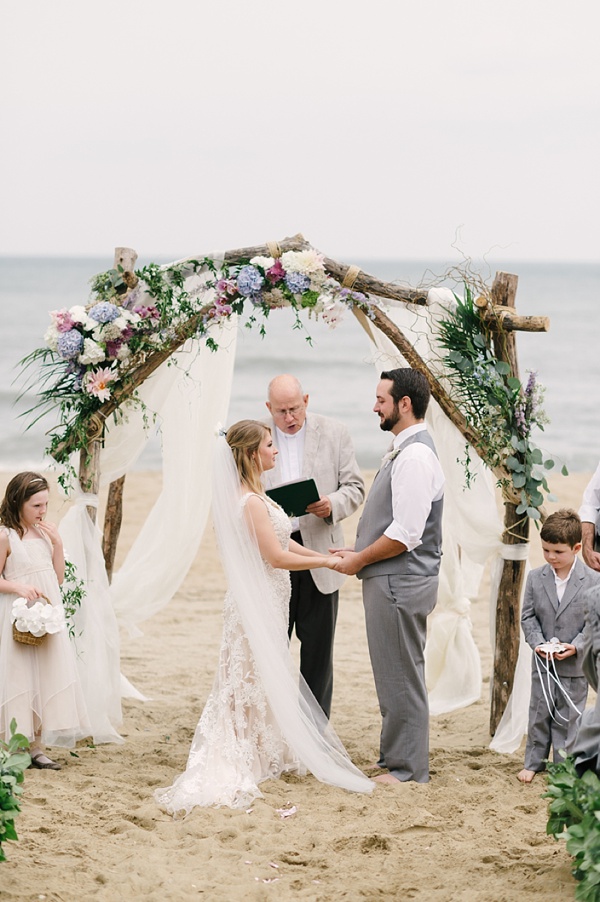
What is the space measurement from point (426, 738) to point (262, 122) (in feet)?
119

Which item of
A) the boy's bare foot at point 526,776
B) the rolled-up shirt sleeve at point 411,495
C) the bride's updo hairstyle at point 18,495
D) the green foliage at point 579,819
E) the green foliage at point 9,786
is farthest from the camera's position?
the bride's updo hairstyle at point 18,495

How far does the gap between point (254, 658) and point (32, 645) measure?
117 centimetres

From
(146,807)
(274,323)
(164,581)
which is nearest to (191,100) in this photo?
(274,323)

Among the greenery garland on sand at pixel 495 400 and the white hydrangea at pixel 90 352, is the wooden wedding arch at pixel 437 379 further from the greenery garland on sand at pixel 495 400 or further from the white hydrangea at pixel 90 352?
the white hydrangea at pixel 90 352

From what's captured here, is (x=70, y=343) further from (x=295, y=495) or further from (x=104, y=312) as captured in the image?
(x=295, y=495)

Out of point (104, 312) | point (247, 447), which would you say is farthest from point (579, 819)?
point (104, 312)

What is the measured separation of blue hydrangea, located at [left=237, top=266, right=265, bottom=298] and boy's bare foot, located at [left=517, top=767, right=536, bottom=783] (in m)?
2.89

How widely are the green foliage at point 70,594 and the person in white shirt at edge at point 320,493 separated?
47.5 inches

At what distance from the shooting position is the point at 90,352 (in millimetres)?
5973

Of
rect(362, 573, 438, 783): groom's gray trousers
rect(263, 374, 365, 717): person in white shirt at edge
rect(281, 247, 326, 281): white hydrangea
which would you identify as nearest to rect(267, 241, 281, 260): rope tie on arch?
rect(281, 247, 326, 281): white hydrangea

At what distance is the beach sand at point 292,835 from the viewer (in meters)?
3.99

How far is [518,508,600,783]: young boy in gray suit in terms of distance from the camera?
17.3ft

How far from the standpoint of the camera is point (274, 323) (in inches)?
1297

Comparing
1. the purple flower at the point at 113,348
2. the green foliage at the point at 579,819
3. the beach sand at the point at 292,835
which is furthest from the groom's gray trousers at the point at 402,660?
the purple flower at the point at 113,348
